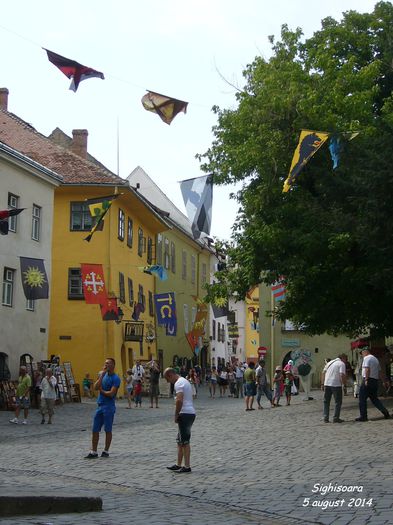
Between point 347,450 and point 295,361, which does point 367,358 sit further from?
point 295,361

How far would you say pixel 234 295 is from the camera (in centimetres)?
3092

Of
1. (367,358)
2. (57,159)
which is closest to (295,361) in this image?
(57,159)

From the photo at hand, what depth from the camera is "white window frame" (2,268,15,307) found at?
116ft

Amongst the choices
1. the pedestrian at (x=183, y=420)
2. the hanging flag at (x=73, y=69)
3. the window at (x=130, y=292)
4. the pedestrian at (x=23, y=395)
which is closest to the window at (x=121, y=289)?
the window at (x=130, y=292)

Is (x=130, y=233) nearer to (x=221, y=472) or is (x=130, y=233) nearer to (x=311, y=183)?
(x=311, y=183)

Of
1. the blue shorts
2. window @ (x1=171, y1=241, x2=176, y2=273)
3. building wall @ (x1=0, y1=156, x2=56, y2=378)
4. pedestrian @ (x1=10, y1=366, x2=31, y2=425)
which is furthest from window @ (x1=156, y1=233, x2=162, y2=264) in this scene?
the blue shorts

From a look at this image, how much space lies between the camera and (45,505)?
9.80 m

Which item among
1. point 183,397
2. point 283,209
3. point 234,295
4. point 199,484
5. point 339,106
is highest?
point 339,106

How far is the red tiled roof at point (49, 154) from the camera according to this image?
44344 millimetres

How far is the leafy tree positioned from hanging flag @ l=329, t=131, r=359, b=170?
0.51 m

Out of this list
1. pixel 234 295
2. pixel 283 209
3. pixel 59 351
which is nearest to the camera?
pixel 283 209

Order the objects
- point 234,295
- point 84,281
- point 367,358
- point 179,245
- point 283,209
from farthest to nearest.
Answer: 1. point 179,245
2. point 84,281
3. point 234,295
4. point 283,209
5. point 367,358

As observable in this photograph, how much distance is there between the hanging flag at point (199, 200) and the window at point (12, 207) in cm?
1398

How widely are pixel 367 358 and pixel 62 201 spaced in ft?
81.8
